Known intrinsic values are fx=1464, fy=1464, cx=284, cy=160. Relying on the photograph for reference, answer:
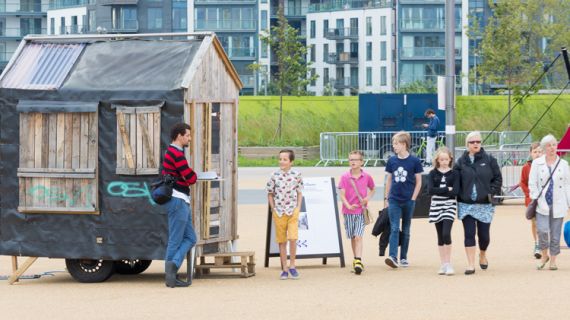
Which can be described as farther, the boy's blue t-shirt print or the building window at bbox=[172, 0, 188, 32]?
the building window at bbox=[172, 0, 188, 32]

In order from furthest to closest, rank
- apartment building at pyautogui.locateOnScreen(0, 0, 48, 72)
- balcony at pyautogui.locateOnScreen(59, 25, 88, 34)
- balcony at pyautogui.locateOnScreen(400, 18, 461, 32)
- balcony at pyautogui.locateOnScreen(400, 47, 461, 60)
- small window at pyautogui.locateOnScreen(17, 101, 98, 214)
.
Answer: apartment building at pyautogui.locateOnScreen(0, 0, 48, 72), balcony at pyautogui.locateOnScreen(59, 25, 88, 34), balcony at pyautogui.locateOnScreen(400, 18, 461, 32), balcony at pyautogui.locateOnScreen(400, 47, 461, 60), small window at pyautogui.locateOnScreen(17, 101, 98, 214)

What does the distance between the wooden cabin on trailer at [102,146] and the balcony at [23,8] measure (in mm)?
92984

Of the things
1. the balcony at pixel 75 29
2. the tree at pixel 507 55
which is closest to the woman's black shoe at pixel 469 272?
the tree at pixel 507 55

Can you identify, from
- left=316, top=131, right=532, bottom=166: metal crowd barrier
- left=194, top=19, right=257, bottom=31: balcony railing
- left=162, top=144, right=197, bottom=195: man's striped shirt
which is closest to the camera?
left=162, top=144, right=197, bottom=195: man's striped shirt

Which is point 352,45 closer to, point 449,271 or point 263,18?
point 263,18

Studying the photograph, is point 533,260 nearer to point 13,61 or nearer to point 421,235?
point 421,235

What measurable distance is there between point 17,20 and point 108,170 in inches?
3734

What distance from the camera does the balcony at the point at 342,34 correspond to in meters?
102

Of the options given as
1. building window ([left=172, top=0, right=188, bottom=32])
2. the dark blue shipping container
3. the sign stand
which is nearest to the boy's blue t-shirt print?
the sign stand

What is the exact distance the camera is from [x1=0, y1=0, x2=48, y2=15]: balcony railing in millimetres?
108500

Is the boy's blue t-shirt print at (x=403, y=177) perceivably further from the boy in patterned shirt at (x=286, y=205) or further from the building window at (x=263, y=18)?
the building window at (x=263, y=18)

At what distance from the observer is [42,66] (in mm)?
17000

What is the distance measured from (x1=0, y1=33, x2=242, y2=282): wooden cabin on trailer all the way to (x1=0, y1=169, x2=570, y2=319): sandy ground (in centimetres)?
52

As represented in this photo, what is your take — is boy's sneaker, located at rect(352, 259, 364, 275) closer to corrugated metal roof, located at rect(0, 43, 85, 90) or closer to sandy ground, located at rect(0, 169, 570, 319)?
sandy ground, located at rect(0, 169, 570, 319)
